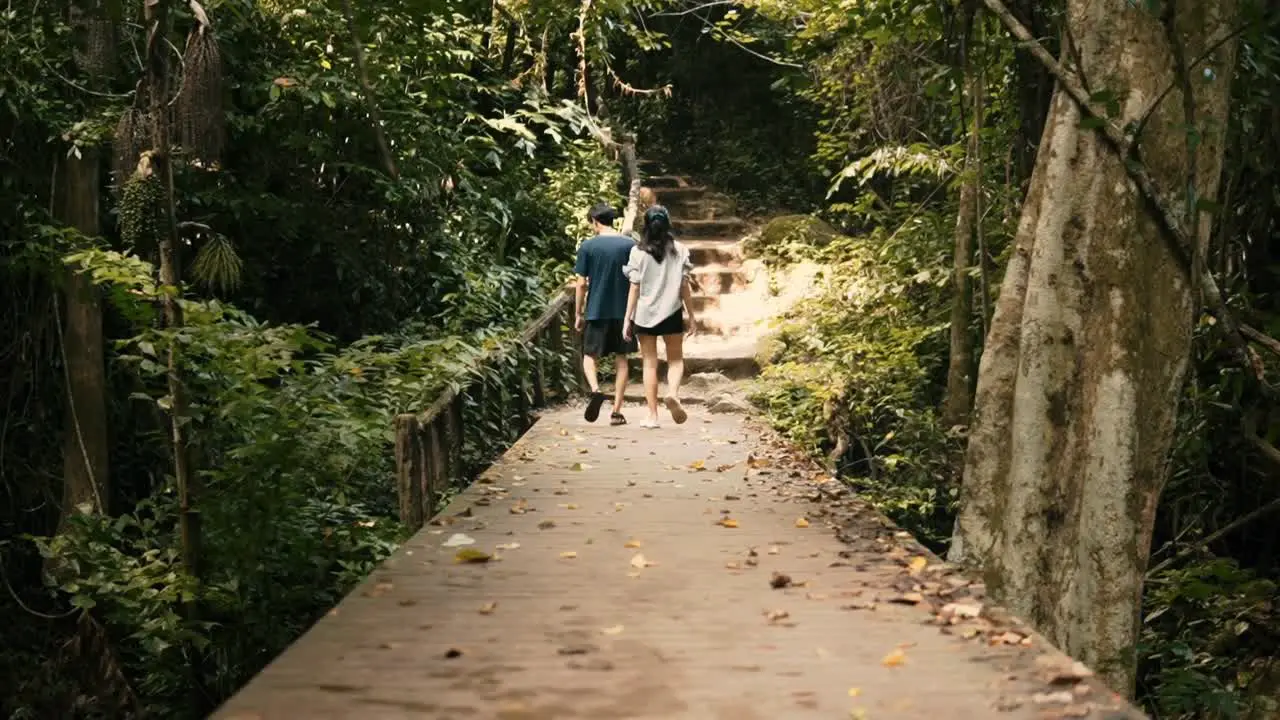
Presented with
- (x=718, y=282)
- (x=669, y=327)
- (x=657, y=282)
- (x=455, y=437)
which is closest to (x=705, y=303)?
(x=718, y=282)

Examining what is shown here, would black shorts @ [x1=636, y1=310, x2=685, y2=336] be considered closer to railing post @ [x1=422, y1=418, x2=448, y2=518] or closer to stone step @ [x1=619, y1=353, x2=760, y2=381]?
railing post @ [x1=422, y1=418, x2=448, y2=518]

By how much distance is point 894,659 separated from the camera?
416cm

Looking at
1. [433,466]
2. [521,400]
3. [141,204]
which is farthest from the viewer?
[521,400]

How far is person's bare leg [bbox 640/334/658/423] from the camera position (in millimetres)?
10414

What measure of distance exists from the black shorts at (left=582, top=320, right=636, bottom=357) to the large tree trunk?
5.55 m

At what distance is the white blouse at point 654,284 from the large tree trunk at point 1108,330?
15.4 ft

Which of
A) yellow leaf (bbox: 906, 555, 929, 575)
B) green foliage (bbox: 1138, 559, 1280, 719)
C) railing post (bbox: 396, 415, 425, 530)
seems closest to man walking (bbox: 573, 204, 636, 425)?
railing post (bbox: 396, 415, 425, 530)

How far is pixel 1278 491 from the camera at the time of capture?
755cm

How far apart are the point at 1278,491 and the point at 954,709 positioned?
4.90 meters

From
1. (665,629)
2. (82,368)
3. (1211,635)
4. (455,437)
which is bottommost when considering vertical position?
(1211,635)

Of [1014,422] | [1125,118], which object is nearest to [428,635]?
[1014,422]

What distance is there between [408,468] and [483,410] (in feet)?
11.4

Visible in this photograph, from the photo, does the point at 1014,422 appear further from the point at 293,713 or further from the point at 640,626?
the point at 293,713

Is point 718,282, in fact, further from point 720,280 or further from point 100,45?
point 100,45
